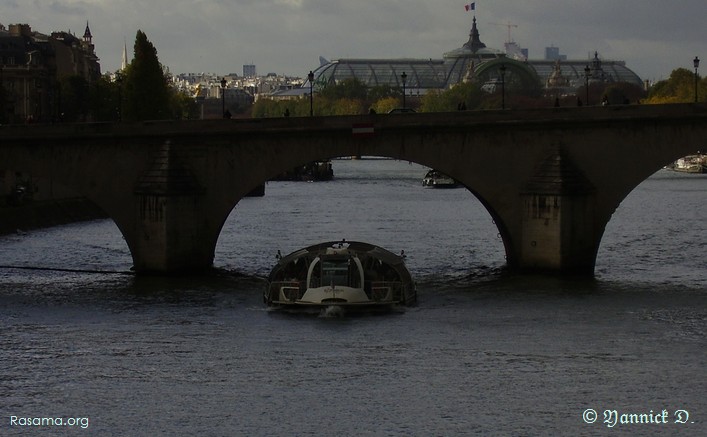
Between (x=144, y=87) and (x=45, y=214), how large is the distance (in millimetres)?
26283

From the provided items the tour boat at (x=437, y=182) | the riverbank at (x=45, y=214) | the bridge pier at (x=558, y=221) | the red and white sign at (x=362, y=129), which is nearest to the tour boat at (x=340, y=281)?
the bridge pier at (x=558, y=221)

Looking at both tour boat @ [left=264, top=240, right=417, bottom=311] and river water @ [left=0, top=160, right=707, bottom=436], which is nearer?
river water @ [left=0, top=160, right=707, bottom=436]

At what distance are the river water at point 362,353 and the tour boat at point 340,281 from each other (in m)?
1.26

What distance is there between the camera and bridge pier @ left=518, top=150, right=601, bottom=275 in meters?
79.9

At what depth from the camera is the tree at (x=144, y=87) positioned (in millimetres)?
142000

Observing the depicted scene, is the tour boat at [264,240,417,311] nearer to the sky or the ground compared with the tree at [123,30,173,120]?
nearer to the ground

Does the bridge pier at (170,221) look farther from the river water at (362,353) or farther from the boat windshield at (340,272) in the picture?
the boat windshield at (340,272)

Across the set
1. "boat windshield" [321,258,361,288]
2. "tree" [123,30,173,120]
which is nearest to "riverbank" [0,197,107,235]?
"tree" [123,30,173,120]

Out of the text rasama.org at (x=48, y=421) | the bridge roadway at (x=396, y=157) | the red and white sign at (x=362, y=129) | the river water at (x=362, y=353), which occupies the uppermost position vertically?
the red and white sign at (x=362, y=129)

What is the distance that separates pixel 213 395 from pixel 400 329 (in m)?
13.1

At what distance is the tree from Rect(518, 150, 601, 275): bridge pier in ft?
213

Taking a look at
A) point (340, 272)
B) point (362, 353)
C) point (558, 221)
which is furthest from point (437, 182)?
point (362, 353)

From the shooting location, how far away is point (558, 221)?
79875 millimetres

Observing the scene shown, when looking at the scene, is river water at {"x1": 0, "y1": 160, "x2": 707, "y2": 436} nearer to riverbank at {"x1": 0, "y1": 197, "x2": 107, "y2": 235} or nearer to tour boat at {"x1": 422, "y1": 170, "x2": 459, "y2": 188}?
riverbank at {"x1": 0, "y1": 197, "x2": 107, "y2": 235}
